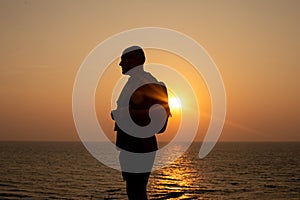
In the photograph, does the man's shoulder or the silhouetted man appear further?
the man's shoulder

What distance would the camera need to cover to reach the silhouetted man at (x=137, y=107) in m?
5.38

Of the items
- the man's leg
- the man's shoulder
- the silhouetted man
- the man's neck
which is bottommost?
the man's leg

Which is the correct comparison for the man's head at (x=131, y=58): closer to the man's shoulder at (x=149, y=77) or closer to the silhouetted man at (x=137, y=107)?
the silhouetted man at (x=137, y=107)

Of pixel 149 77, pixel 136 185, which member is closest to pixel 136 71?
pixel 149 77

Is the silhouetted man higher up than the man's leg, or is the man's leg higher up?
the silhouetted man

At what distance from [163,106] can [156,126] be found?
251mm

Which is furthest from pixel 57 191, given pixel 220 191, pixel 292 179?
pixel 292 179

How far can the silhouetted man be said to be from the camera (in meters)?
5.38

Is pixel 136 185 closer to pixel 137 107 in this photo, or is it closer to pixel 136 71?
pixel 137 107

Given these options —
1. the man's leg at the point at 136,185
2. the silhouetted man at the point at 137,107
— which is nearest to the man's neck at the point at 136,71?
the silhouetted man at the point at 137,107

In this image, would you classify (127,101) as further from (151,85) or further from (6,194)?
(6,194)

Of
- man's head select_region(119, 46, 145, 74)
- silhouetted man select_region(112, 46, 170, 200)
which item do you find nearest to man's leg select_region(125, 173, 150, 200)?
silhouetted man select_region(112, 46, 170, 200)

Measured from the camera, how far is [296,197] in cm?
6309

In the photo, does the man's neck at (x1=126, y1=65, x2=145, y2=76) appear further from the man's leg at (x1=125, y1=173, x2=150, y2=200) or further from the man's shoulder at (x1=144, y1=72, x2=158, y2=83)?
the man's leg at (x1=125, y1=173, x2=150, y2=200)
